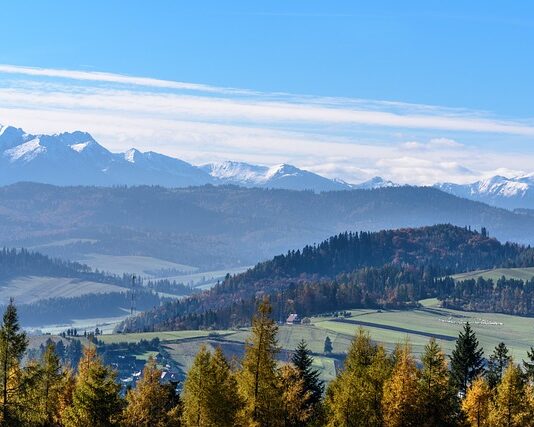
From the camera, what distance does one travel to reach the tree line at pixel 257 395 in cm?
8750

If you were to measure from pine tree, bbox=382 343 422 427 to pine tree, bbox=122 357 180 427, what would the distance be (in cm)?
2281

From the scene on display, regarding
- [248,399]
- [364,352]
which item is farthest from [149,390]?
[364,352]

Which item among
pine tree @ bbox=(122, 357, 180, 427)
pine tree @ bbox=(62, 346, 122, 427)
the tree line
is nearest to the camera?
the tree line

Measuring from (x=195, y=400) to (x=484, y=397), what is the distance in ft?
88.9

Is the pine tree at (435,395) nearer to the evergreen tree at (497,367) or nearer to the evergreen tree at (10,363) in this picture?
the evergreen tree at (497,367)

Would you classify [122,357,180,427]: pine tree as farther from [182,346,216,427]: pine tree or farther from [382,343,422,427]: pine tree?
[382,343,422,427]: pine tree

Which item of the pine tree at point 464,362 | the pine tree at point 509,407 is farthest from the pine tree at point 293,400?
the pine tree at point 509,407

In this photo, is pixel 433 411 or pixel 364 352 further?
pixel 364 352

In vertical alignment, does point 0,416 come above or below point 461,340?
below

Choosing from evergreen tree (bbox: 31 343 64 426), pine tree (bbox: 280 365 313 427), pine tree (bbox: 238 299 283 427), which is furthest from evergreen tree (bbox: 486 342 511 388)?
evergreen tree (bbox: 31 343 64 426)

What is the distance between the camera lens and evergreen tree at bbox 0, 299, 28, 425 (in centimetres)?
8275

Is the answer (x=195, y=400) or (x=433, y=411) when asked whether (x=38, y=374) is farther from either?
(x=433, y=411)

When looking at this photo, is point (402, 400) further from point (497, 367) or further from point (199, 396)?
point (497, 367)

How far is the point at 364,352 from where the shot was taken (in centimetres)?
11088
